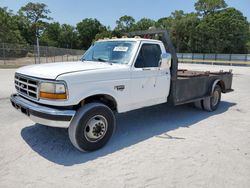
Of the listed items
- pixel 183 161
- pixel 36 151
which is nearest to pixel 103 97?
pixel 36 151

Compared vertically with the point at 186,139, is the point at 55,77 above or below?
above

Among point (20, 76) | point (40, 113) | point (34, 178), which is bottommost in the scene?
point (34, 178)

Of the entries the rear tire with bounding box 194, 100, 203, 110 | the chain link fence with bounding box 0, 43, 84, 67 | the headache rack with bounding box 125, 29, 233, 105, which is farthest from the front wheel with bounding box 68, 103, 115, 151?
the chain link fence with bounding box 0, 43, 84, 67

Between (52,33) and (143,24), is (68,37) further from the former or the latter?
(143,24)

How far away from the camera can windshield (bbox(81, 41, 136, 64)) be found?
4949mm

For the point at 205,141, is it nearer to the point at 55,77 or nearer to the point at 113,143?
the point at 113,143

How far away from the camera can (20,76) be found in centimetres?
462

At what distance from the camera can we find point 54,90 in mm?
3814

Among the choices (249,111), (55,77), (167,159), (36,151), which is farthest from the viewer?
(249,111)

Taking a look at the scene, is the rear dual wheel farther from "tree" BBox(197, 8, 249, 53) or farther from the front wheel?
"tree" BBox(197, 8, 249, 53)

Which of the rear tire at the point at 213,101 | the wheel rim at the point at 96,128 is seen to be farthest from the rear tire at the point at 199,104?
the wheel rim at the point at 96,128

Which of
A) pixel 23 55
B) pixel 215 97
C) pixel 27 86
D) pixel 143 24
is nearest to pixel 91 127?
pixel 27 86

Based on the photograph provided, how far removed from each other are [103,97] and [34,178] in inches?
72.1

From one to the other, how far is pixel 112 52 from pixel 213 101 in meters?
3.76
